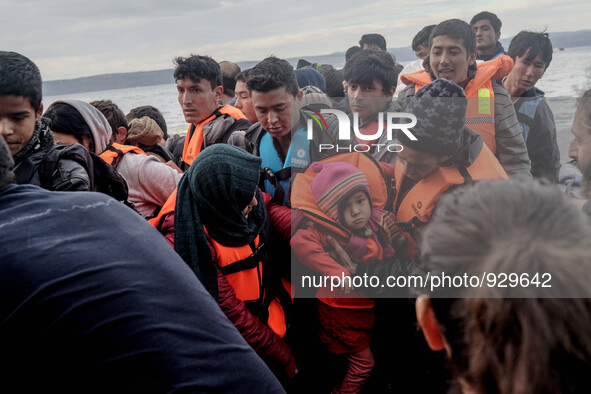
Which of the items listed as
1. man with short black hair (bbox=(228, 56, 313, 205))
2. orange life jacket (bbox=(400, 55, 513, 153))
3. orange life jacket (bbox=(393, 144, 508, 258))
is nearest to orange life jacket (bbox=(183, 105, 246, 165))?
man with short black hair (bbox=(228, 56, 313, 205))

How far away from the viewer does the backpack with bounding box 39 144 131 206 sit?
1841 mm

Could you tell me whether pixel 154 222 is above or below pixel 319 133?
below

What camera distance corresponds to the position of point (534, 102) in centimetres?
355

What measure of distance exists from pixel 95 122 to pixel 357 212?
5.43 ft

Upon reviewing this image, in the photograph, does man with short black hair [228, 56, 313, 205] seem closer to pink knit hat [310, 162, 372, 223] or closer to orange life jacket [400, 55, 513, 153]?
pink knit hat [310, 162, 372, 223]

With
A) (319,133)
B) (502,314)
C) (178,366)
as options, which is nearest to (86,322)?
(178,366)

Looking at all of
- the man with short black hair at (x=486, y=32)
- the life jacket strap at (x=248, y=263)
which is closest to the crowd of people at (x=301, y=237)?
the life jacket strap at (x=248, y=263)

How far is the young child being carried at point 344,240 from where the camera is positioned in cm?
208

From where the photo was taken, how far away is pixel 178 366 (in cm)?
112

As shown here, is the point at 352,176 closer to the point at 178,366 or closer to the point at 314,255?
the point at 314,255

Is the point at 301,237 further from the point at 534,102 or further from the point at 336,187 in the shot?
the point at 534,102

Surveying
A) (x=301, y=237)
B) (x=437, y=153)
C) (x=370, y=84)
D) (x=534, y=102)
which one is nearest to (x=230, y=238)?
(x=301, y=237)

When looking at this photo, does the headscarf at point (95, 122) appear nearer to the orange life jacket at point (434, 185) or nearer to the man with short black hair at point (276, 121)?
the man with short black hair at point (276, 121)

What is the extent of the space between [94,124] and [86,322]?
180cm
